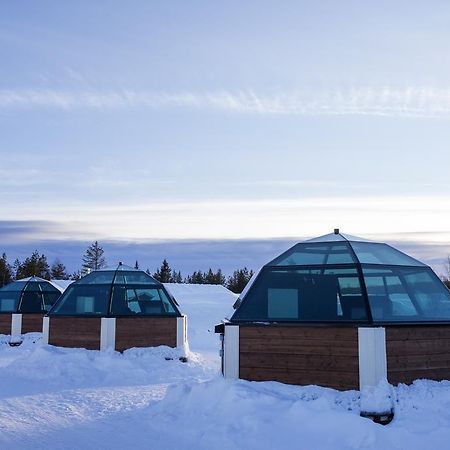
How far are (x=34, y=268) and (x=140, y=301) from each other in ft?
202

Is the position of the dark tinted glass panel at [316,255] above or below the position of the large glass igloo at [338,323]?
above

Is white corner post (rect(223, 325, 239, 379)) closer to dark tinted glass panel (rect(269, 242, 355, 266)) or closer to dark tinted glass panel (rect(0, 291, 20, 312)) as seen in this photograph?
dark tinted glass panel (rect(269, 242, 355, 266))

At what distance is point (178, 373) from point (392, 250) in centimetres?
781

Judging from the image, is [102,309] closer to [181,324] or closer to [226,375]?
[181,324]

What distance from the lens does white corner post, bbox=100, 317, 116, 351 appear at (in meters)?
20.0

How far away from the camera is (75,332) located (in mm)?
20516

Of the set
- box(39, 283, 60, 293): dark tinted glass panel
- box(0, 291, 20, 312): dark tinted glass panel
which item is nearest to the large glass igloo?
box(0, 291, 20, 312): dark tinted glass panel

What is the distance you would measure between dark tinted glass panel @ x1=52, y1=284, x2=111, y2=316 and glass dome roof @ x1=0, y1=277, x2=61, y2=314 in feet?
27.0

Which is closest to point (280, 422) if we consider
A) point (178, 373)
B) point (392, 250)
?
point (392, 250)

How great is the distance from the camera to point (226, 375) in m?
12.7

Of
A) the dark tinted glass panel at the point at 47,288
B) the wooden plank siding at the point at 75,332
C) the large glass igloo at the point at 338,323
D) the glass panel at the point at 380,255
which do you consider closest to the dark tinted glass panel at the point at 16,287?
the dark tinted glass panel at the point at 47,288

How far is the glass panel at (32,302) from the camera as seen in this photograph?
28.8 metres

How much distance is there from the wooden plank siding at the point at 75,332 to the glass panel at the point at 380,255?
10422 mm

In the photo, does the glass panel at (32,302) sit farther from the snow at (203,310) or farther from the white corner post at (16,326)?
the snow at (203,310)
